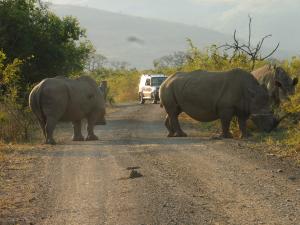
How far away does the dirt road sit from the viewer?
29.7 ft

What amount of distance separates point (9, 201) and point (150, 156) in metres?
4.86

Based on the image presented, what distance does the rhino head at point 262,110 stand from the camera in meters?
18.7

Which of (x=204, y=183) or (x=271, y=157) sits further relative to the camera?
Result: (x=271, y=157)

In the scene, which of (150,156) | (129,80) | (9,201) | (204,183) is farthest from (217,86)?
(129,80)

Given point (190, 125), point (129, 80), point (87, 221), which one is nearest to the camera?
point (87, 221)

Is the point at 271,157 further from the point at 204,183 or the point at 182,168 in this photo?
the point at 204,183

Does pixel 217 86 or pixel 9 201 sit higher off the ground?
pixel 217 86

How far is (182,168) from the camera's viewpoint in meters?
12.9

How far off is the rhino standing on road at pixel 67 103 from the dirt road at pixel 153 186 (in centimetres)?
184

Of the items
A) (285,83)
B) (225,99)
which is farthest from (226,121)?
(285,83)

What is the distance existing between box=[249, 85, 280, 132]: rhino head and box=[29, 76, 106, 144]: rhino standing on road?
4300 mm

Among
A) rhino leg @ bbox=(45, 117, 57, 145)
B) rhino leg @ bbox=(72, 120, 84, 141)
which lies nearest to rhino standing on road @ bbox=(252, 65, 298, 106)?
rhino leg @ bbox=(72, 120, 84, 141)

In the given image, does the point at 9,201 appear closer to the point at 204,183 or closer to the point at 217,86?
the point at 204,183

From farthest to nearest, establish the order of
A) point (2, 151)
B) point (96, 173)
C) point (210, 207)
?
1. point (2, 151)
2. point (96, 173)
3. point (210, 207)
